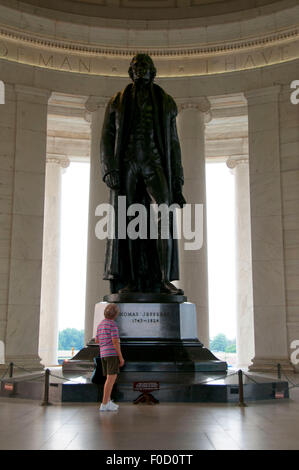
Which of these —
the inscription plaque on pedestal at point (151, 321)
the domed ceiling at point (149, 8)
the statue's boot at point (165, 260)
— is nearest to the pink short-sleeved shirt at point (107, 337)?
the inscription plaque on pedestal at point (151, 321)

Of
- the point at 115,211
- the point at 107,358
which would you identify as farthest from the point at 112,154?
the point at 107,358

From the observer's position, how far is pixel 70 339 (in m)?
73.1

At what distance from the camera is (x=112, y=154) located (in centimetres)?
1661

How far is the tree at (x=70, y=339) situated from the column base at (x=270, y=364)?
143ft

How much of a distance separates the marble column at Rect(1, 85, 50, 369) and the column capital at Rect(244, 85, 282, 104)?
39.4 feet

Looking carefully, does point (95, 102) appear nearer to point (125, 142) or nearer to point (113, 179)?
point (125, 142)

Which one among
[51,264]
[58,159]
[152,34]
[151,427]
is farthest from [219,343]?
[151,427]

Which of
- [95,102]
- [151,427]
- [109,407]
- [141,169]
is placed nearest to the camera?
[151,427]

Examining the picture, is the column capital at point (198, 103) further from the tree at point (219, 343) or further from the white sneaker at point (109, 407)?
the tree at point (219, 343)

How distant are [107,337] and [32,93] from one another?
917 inches

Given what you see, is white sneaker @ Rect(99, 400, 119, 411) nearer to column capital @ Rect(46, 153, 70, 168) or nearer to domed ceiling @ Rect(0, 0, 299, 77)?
domed ceiling @ Rect(0, 0, 299, 77)

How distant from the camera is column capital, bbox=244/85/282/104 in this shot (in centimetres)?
3209

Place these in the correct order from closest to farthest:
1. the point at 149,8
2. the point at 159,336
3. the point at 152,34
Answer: the point at 159,336 < the point at 152,34 < the point at 149,8

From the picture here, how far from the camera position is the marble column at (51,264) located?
40.6 meters
